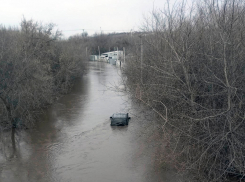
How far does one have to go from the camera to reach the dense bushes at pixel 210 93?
7075 millimetres

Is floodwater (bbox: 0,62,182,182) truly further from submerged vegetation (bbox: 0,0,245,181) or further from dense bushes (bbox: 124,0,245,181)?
dense bushes (bbox: 124,0,245,181)

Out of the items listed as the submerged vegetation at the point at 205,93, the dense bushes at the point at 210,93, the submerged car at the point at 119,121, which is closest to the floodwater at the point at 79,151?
the submerged car at the point at 119,121

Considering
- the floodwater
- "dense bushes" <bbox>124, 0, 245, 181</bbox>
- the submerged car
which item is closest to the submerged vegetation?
"dense bushes" <bbox>124, 0, 245, 181</bbox>

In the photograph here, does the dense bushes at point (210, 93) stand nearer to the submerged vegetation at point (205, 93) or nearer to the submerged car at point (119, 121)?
the submerged vegetation at point (205, 93)

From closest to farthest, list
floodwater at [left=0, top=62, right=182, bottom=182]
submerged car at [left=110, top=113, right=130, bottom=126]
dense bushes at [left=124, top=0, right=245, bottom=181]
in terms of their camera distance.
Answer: dense bushes at [left=124, top=0, right=245, bottom=181], floodwater at [left=0, top=62, right=182, bottom=182], submerged car at [left=110, top=113, right=130, bottom=126]

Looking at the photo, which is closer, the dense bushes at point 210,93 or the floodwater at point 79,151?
the dense bushes at point 210,93

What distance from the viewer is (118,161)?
1084cm

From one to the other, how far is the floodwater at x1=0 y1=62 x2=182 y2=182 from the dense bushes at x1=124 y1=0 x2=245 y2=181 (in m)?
1.82

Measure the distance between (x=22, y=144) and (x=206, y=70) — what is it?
9.35 metres

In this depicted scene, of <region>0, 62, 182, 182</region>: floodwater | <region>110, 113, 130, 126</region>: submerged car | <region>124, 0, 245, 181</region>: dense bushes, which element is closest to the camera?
<region>124, 0, 245, 181</region>: dense bushes

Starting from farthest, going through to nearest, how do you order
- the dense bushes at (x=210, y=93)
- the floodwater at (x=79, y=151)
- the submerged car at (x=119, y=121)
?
the submerged car at (x=119, y=121) < the floodwater at (x=79, y=151) < the dense bushes at (x=210, y=93)

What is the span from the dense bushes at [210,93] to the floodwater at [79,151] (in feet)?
5.98

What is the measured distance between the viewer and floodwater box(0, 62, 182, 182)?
9.70m

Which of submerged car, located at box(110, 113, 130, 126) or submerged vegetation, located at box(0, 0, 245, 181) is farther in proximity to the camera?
submerged car, located at box(110, 113, 130, 126)
